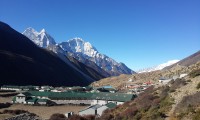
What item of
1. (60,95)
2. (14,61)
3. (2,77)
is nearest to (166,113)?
(60,95)

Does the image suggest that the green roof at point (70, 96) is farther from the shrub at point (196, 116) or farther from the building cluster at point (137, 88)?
the shrub at point (196, 116)

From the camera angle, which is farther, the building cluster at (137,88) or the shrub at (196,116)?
the building cluster at (137,88)

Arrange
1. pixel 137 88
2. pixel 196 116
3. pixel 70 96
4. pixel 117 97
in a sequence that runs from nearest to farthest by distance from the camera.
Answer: pixel 196 116, pixel 117 97, pixel 70 96, pixel 137 88

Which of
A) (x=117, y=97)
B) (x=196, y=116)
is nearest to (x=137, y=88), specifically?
(x=117, y=97)

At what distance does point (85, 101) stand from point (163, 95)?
55.1 meters

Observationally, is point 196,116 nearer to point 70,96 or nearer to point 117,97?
point 117,97

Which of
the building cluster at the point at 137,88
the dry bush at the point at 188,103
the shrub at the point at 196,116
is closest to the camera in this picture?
the shrub at the point at 196,116

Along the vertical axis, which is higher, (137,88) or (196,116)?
(137,88)

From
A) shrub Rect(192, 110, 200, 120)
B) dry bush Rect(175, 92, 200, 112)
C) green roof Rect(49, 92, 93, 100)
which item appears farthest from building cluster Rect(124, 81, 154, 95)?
shrub Rect(192, 110, 200, 120)

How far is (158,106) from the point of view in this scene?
30.6 metres

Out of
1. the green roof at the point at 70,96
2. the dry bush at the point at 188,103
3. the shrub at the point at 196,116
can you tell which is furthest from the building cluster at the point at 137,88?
the shrub at the point at 196,116

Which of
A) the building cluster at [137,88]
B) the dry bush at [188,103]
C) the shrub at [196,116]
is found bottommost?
the shrub at [196,116]

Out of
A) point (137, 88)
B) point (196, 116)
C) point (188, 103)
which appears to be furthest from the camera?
point (137, 88)

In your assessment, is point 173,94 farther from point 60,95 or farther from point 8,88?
Answer: point 8,88
